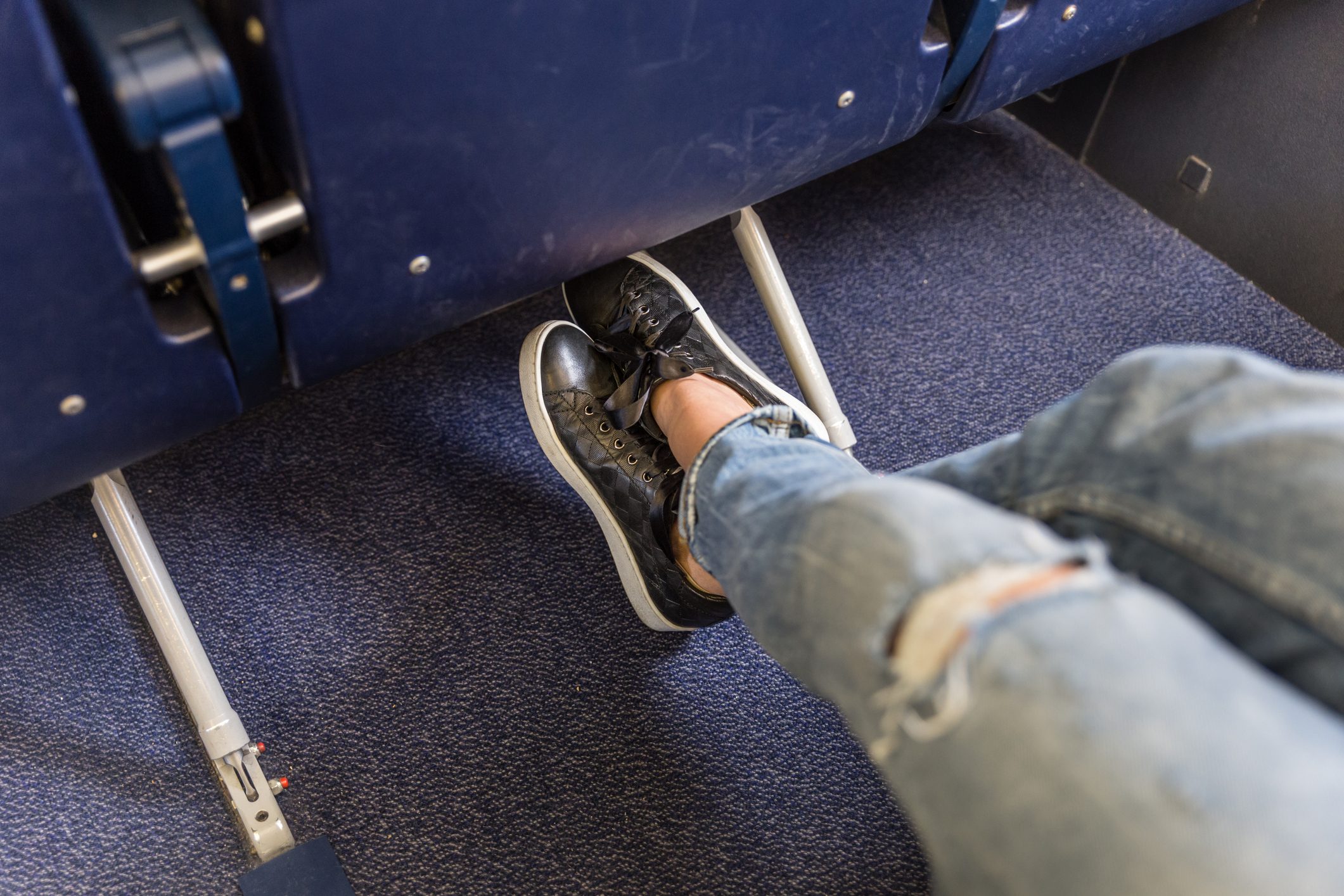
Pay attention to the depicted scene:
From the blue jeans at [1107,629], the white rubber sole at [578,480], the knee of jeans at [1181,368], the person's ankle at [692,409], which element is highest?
the knee of jeans at [1181,368]

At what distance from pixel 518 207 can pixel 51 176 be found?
26 cm

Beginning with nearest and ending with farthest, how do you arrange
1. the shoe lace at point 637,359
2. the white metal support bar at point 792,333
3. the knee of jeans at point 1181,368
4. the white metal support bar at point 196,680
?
the knee of jeans at point 1181,368, the white metal support bar at point 196,680, the shoe lace at point 637,359, the white metal support bar at point 792,333

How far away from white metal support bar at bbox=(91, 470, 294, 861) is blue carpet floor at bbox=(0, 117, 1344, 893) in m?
0.03

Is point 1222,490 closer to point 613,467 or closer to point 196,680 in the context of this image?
point 613,467

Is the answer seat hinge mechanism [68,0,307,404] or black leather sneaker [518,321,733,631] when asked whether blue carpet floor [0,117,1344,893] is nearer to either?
black leather sneaker [518,321,733,631]

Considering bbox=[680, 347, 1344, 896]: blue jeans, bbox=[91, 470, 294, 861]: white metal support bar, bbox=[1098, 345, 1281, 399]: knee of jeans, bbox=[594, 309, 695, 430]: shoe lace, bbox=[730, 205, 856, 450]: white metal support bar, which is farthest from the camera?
bbox=[730, 205, 856, 450]: white metal support bar

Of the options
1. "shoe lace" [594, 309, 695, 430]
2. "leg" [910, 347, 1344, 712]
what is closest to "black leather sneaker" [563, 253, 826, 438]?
"shoe lace" [594, 309, 695, 430]

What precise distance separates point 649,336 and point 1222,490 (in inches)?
25.2

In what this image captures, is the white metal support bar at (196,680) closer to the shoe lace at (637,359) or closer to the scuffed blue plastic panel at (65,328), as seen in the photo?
the scuffed blue plastic panel at (65,328)

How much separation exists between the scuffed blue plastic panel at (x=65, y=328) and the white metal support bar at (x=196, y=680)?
0.23m

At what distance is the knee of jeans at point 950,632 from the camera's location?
42cm

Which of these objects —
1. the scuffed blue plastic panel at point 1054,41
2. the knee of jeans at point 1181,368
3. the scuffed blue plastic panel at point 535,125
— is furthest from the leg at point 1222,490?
the scuffed blue plastic panel at point 1054,41

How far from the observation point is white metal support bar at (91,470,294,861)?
0.83 metres

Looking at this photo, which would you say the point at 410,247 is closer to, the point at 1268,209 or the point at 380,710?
the point at 380,710
